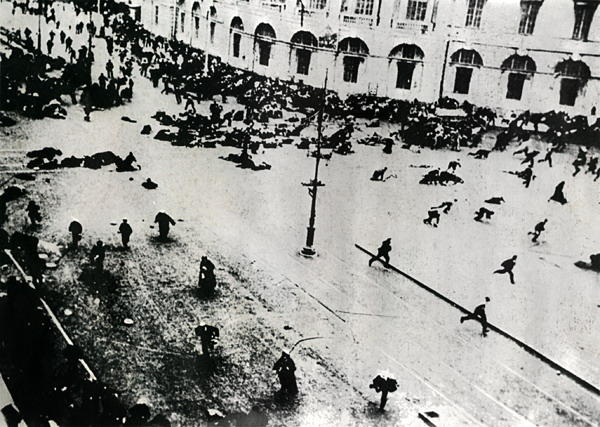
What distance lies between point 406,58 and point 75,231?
2523cm

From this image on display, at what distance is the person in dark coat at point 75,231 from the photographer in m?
14.8

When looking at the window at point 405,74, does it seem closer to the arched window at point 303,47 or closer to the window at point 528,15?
the arched window at point 303,47

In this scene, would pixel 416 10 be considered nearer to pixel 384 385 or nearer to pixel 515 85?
pixel 515 85

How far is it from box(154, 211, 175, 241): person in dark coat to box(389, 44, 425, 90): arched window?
22.9 m

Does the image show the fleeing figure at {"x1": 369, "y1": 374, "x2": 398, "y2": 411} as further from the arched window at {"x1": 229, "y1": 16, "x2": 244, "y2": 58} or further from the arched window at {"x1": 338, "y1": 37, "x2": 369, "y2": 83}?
the arched window at {"x1": 229, "y1": 16, "x2": 244, "y2": 58}

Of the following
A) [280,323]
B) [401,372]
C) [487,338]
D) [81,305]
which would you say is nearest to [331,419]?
[401,372]

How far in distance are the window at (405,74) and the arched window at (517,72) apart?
16.9 ft

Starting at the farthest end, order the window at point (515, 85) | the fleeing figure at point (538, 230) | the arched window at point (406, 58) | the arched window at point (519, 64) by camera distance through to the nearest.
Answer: the arched window at point (406, 58) → the window at point (515, 85) → the arched window at point (519, 64) → the fleeing figure at point (538, 230)

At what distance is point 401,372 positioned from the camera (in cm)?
1155

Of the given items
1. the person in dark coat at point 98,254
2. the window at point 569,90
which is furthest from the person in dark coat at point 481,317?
the window at point 569,90

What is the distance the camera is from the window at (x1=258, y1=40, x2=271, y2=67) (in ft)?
124

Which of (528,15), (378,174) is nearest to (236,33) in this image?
(528,15)

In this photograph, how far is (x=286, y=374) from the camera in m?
10.4

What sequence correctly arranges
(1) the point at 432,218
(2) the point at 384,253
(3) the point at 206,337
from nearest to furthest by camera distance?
(3) the point at 206,337 → (2) the point at 384,253 → (1) the point at 432,218
